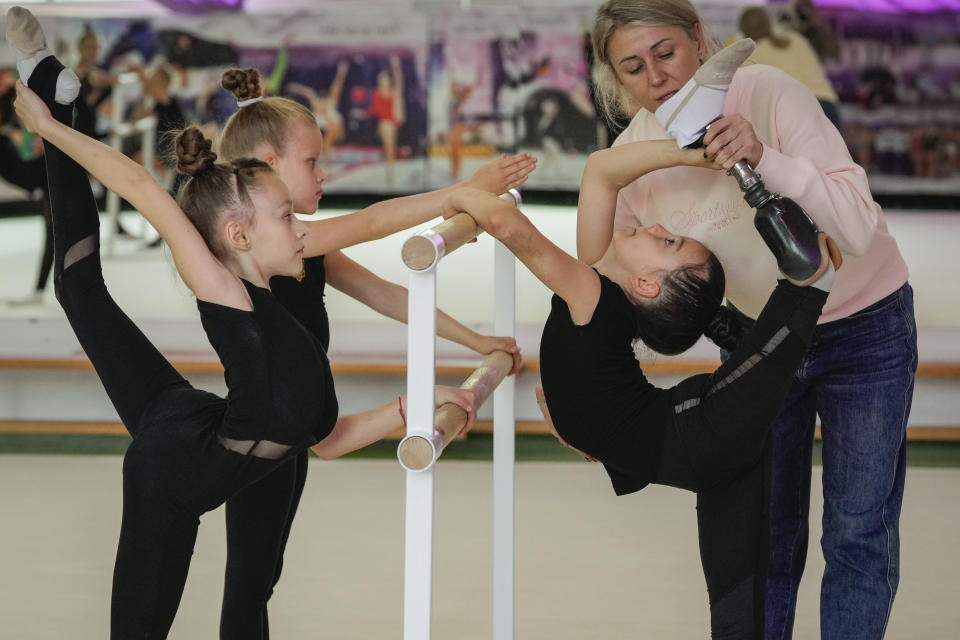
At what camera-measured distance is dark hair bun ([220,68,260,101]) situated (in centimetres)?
196

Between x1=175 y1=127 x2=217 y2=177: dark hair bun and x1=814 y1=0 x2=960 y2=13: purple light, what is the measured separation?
28.4 feet

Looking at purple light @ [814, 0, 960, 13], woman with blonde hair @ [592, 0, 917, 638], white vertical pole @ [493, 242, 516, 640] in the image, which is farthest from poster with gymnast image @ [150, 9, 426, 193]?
woman with blonde hair @ [592, 0, 917, 638]

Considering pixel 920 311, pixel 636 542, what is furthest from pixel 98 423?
pixel 920 311

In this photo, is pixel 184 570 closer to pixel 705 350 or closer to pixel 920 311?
pixel 705 350

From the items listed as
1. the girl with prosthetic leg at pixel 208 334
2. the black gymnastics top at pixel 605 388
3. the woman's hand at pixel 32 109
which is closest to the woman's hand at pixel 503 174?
the black gymnastics top at pixel 605 388

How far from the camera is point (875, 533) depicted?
1.88 m

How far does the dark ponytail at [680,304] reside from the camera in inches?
69.0

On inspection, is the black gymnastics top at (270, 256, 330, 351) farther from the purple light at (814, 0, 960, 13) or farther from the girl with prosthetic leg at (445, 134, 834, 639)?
the purple light at (814, 0, 960, 13)

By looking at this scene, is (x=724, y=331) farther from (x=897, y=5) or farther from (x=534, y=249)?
(x=897, y=5)

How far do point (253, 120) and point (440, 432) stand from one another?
0.74 meters

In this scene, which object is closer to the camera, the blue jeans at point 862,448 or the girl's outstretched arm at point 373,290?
the blue jeans at point 862,448

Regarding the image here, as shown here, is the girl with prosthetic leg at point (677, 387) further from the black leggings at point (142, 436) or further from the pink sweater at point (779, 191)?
the black leggings at point (142, 436)

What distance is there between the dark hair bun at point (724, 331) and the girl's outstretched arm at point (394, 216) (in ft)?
1.27

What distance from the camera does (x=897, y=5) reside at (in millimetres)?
9531
